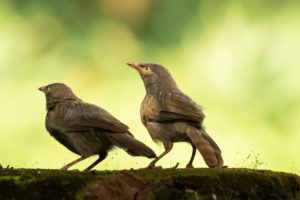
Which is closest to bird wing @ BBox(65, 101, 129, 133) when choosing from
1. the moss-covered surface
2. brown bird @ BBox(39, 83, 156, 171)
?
brown bird @ BBox(39, 83, 156, 171)

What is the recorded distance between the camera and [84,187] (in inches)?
159

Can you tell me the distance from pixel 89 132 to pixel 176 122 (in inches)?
43.8

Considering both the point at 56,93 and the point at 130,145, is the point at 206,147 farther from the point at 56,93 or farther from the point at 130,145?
the point at 56,93

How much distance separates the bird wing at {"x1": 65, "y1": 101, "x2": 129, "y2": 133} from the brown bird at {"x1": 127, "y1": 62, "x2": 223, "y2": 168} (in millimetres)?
687

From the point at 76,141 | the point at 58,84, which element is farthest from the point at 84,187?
the point at 58,84

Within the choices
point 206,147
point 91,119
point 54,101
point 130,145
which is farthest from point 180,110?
point 54,101

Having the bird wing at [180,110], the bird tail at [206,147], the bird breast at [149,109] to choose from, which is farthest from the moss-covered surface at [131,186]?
the bird breast at [149,109]

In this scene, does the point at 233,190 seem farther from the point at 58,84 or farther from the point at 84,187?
the point at 58,84

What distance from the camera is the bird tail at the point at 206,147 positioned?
5.52 meters

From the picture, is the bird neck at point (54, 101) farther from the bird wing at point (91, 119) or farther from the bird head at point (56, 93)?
the bird wing at point (91, 119)

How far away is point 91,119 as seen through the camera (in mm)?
5652

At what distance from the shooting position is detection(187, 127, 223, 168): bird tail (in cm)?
552

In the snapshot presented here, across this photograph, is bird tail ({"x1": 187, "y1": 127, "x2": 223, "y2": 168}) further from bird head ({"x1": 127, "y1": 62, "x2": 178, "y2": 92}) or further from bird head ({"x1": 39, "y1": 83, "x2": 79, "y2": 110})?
bird head ({"x1": 39, "y1": 83, "x2": 79, "y2": 110})

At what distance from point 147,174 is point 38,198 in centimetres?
97
